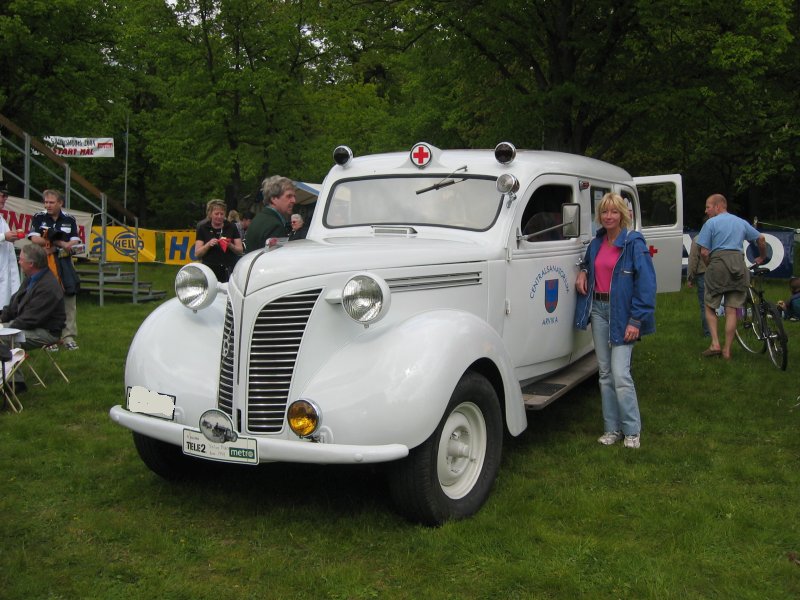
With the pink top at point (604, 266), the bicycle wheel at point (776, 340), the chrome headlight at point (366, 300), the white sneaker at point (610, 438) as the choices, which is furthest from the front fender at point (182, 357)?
the bicycle wheel at point (776, 340)

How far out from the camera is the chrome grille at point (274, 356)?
411cm

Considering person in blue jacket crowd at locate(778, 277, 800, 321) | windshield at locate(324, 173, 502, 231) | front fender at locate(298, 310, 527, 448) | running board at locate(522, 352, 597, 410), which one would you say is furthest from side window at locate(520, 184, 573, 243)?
person in blue jacket crowd at locate(778, 277, 800, 321)

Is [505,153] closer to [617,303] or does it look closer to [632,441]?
[617,303]

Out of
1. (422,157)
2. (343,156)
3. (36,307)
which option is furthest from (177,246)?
(422,157)

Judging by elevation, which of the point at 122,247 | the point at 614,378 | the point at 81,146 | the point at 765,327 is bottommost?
the point at 614,378

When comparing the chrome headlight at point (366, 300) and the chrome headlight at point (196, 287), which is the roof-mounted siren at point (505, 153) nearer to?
the chrome headlight at point (366, 300)

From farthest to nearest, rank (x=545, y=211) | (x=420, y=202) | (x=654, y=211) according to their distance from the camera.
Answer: (x=654, y=211) → (x=545, y=211) → (x=420, y=202)

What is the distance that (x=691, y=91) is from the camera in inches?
635

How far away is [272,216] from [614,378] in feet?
10.1

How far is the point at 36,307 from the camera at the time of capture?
735cm

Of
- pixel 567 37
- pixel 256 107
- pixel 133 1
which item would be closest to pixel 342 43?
pixel 256 107

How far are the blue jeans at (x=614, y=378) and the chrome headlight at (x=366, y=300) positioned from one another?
2.31 metres

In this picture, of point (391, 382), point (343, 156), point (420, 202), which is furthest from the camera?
point (343, 156)

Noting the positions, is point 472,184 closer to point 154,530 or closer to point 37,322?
point 154,530
